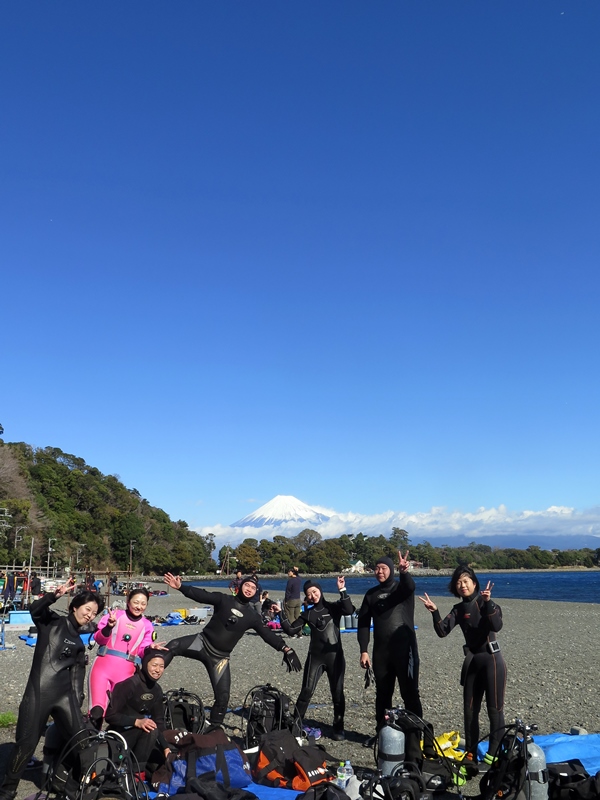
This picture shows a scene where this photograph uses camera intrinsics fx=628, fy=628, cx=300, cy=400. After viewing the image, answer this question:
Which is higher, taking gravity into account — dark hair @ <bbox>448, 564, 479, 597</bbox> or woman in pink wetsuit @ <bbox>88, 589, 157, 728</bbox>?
dark hair @ <bbox>448, 564, 479, 597</bbox>

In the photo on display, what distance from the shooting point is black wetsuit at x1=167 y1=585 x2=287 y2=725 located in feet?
21.6

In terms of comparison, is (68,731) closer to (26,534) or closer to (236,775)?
(236,775)

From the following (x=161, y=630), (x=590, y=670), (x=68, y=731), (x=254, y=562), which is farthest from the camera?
Answer: (x=254, y=562)

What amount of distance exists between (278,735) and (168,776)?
1.12m

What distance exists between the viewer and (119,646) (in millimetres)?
5969

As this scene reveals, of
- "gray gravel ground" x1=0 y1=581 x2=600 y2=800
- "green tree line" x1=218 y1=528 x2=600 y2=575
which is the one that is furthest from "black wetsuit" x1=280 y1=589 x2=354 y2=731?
"green tree line" x1=218 y1=528 x2=600 y2=575

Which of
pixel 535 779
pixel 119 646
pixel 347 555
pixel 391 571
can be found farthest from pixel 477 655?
pixel 347 555

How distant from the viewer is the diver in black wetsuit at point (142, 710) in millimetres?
5176

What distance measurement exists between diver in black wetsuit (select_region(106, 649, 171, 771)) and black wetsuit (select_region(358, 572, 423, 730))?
218cm

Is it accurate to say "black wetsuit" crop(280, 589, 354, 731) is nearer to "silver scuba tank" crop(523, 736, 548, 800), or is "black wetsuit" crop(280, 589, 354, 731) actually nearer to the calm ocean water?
"silver scuba tank" crop(523, 736, 548, 800)

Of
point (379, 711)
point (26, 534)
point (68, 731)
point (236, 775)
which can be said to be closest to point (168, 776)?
point (236, 775)

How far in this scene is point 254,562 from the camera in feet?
449

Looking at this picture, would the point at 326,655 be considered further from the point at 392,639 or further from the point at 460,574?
the point at 460,574

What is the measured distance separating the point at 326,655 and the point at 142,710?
8.45ft
